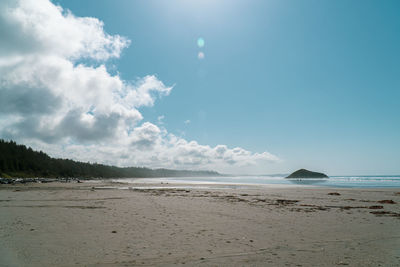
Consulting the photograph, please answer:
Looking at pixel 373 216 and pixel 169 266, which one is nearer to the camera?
pixel 169 266

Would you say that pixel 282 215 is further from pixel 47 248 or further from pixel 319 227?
pixel 47 248

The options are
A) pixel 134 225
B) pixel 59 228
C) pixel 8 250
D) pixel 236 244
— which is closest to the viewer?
pixel 8 250

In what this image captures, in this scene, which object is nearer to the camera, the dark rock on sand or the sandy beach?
the sandy beach

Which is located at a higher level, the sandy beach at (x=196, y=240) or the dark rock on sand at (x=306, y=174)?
the sandy beach at (x=196, y=240)

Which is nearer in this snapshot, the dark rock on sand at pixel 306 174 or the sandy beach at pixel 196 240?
the sandy beach at pixel 196 240

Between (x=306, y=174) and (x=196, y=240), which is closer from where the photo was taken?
(x=196, y=240)

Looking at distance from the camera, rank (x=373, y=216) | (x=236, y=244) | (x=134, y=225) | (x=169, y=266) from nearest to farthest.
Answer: (x=169, y=266), (x=236, y=244), (x=134, y=225), (x=373, y=216)

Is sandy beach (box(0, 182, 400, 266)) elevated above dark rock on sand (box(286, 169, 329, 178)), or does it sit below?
above

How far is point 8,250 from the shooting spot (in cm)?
661

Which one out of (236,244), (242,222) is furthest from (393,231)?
(236,244)

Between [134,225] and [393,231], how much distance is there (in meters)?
11.3

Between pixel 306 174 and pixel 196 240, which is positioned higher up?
pixel 196 240

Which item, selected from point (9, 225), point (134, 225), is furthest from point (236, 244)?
point (9, 225)

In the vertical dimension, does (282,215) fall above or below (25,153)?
below
